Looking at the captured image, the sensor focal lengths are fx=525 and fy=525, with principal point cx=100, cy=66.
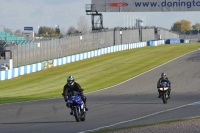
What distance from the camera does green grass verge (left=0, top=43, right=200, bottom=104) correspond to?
3494 cm

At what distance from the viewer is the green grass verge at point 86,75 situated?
34.9m

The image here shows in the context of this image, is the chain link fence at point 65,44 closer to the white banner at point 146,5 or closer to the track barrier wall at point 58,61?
the track barrier wall at point 58,61

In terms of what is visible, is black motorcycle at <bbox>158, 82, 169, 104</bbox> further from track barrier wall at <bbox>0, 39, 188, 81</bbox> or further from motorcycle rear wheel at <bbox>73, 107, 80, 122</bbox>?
track barrier wall at <bbox>0, 39, 188, 81</bbox>

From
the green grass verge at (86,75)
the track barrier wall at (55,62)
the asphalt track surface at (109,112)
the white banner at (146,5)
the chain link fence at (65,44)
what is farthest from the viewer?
the white banner at (146,5)

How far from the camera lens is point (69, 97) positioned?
59.2 feet

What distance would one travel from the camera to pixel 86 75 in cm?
4591

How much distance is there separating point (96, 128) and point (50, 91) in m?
19.9

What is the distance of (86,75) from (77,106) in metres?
28.1

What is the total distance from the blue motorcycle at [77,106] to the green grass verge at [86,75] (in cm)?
1120

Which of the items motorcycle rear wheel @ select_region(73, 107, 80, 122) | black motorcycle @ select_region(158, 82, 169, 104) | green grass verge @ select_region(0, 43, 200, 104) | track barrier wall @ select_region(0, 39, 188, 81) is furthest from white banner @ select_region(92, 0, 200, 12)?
motorcycle rear wheel @ select_region(73, 107, 80, 122)

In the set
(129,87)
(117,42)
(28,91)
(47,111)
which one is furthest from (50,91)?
(117,42)

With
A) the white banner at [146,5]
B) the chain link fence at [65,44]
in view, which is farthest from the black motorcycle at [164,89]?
the white banner at [146,5]

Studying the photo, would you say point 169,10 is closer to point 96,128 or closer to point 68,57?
point 68,57

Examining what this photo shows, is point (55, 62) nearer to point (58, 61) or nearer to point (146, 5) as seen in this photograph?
point (58, 61)
